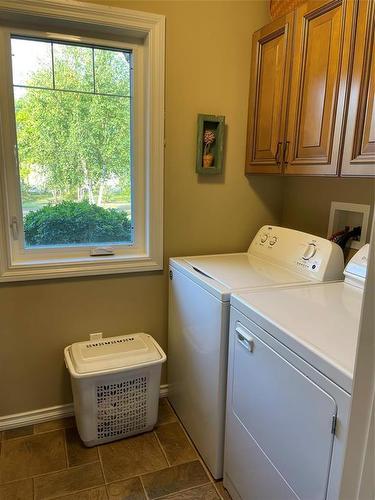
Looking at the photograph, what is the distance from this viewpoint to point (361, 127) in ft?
4.44

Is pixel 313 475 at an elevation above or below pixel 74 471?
above

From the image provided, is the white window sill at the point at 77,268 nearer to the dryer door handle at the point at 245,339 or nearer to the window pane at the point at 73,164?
the window pane at the point at 73,164

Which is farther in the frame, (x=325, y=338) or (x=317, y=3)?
(x=317, y=3)

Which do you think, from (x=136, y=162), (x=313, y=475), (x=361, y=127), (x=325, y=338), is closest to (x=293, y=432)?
(x=313, y=475)

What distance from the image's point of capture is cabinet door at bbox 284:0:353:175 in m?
1.41

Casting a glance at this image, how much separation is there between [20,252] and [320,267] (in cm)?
153

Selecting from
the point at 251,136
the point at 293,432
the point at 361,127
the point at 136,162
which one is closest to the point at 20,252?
the point at 136,162

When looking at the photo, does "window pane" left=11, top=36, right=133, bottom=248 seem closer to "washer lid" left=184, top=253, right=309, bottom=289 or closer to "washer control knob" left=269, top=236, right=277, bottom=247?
"washer lid" left=184, top=253, right=309, bottom=289

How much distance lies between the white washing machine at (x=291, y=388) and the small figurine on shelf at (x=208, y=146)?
0.93m

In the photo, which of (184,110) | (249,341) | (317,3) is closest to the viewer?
(249,341)

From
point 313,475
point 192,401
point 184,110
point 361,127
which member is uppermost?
point 184,110

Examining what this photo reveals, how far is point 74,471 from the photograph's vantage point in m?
1.71

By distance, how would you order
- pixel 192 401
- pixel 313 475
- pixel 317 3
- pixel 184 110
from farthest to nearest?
1. pixel 184 110
2. pixel 192 401
3. pixel 317 3
4. pixel 313 475

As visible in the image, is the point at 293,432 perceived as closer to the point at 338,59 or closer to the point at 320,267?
the point at 320,267
